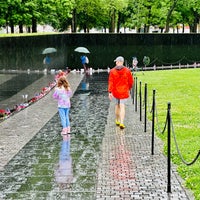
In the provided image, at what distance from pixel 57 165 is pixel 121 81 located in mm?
4187

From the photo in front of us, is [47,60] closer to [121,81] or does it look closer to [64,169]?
[121,81]

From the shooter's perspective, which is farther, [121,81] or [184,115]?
[184,115]

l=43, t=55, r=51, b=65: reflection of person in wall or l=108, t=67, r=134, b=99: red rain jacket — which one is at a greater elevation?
l=108, t=67, r=134, b=99: red rain jacket

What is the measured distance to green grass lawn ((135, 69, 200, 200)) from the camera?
889cm

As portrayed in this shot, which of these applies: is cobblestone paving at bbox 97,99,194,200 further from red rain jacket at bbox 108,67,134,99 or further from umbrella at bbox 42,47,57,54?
umbrella at bbox 42,47,57,54

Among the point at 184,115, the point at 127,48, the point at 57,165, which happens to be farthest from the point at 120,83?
the point at 127,48

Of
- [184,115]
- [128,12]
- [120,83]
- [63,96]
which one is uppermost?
[128,12]

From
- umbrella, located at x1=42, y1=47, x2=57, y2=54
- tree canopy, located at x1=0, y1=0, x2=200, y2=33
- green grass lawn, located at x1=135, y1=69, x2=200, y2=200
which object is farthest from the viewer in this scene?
tree canopy, located at x1=0, y1=0, x2=200, y2=33

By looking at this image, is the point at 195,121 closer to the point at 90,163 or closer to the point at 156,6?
the point at 90,163

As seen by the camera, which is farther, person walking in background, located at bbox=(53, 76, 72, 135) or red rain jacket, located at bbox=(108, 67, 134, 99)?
red rain jacket, located at bbox=(108, 67, 134, 99)

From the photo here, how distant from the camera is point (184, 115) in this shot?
50.4 ft

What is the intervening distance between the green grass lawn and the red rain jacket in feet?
4.28

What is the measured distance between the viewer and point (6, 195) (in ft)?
25.5

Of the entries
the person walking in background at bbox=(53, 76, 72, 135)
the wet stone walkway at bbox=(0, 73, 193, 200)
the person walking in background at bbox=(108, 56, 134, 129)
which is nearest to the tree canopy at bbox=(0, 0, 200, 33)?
the wet stone walkway at bbox=(0, 73, 193, 200)
